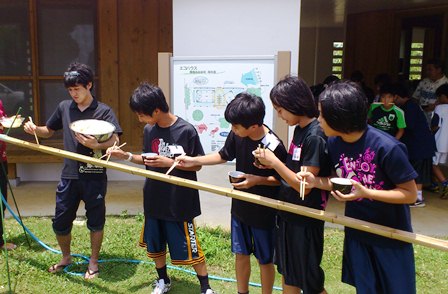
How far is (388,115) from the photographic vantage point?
5.24 m

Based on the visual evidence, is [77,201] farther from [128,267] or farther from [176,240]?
Result: [176,240]

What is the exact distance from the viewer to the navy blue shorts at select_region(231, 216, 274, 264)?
9.02 ft

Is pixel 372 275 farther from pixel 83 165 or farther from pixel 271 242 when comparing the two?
pixel 83 165

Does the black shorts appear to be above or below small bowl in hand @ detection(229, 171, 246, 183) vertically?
below

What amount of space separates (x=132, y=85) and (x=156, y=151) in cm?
341

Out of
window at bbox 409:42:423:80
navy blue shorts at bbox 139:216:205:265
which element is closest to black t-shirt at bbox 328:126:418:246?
navy blue shorts at bbox 139:216:205:265

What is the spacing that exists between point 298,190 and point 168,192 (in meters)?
1.06

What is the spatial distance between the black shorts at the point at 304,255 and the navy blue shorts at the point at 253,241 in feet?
0.88

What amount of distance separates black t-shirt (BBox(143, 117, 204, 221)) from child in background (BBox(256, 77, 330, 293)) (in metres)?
0.78

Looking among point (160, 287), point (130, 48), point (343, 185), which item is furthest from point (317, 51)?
point (343, 185)

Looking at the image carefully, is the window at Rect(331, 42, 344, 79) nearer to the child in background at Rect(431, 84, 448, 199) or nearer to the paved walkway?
the child in background at Rect(431, 84, 448, 199)

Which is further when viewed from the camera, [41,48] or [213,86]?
[41,48]

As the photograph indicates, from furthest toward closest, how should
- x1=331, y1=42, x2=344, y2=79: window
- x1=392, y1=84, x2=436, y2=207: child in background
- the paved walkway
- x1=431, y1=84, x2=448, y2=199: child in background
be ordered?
1. x1=331, y1=42, x2=344, y2=79: window
2. x1=431, y1=84, x2=448, y2=199: child in background
3. x1=392, y1=84, x2=436, y2=207: child in background
4. the paved walkway

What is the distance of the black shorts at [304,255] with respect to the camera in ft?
7.93
